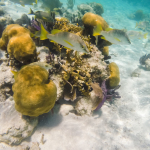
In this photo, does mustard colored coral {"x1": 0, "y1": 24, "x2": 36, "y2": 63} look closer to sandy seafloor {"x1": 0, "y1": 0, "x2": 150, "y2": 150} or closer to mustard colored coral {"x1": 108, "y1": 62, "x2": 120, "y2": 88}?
sandy seafloor {"x1": 0, "y1": 0, "x2": 150, "y2": 150}

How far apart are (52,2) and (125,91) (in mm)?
16138

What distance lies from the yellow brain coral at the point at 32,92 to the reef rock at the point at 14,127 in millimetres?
554

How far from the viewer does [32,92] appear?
2.05 m

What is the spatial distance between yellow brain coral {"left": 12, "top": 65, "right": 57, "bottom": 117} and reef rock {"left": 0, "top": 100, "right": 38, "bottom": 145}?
55 centimetres

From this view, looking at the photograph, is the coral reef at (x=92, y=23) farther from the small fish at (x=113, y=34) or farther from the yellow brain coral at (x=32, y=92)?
the yellow brain coral at (x=32, y=92)

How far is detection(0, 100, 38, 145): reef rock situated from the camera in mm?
2471

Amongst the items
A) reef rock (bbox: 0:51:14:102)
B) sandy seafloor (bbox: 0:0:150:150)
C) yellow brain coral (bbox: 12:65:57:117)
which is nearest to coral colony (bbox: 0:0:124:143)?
yellow brain coral (bbox: 12:65:57:117)

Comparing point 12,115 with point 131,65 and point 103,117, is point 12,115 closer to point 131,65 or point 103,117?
point 103,117

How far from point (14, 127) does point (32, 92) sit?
3.67ft

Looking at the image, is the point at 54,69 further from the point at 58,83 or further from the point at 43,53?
the point at 43,53

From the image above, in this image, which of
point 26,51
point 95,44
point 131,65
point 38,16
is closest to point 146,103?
point 95,44

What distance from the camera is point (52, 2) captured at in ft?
50.6

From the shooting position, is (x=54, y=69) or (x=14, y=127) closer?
(x=14, y=127)

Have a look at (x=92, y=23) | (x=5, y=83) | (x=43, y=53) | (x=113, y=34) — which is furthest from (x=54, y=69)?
(x=92, y=23)
